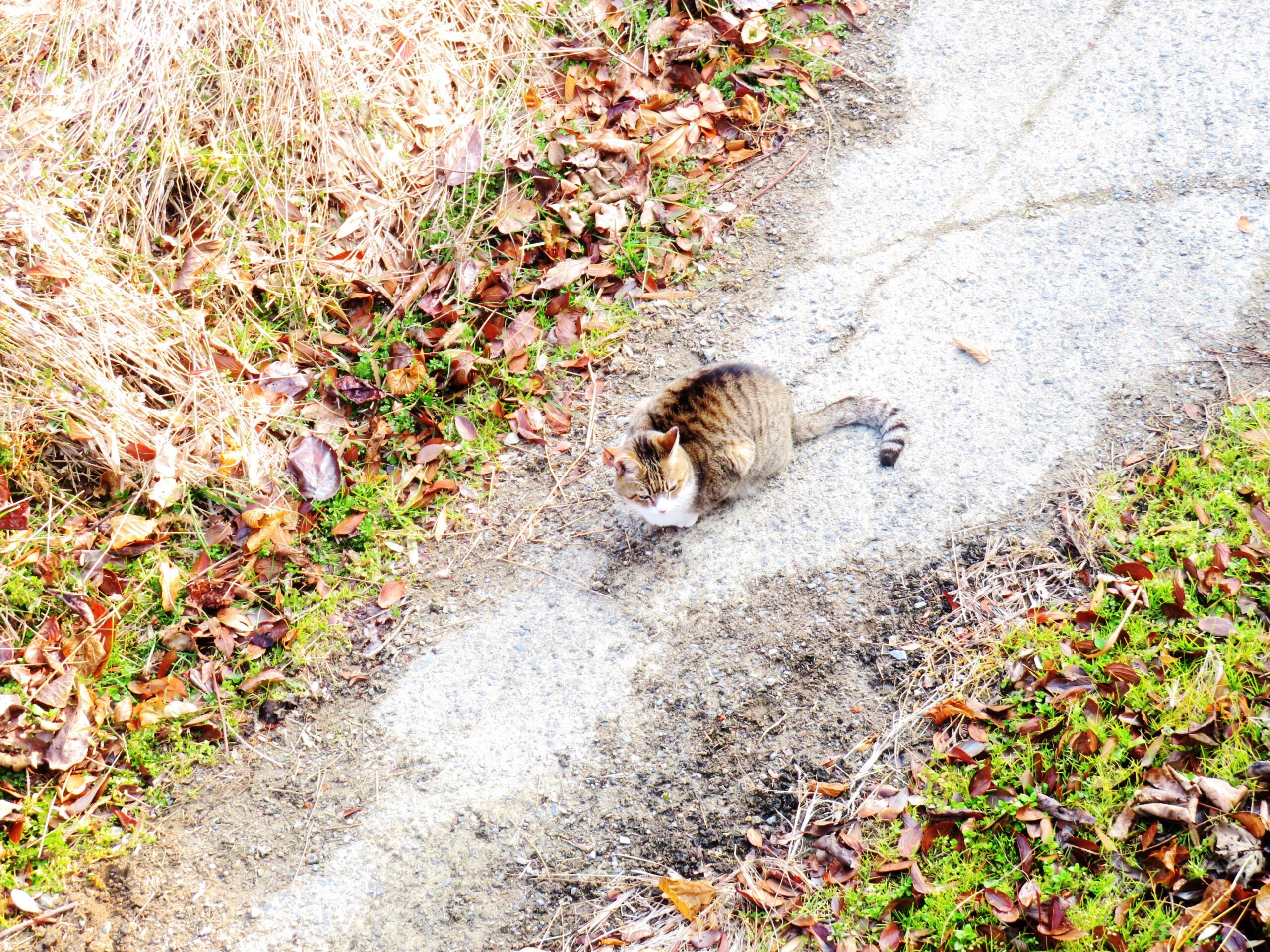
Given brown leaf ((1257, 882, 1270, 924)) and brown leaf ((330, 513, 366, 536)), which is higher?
brown leaf ((330, 513, 366, 536))

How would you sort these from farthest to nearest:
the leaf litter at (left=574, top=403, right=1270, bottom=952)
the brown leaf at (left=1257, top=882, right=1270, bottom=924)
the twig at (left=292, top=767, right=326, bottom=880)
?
the twig at (left=292, top=767, right=326, bottom=880)
the leaf litter at (left=574, top=403, right=1270, bottom=952)
the brown leaf at (left=1257, top=882, right=1270, bottom=924)

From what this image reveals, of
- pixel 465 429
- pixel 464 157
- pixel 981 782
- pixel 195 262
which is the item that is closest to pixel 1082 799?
pixel 981 782

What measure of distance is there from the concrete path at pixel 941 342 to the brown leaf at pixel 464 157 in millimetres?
1462

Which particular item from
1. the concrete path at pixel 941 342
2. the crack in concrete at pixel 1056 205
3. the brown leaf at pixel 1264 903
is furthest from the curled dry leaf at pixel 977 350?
the brown leaf at pixel 1264 903

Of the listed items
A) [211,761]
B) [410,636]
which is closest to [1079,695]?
[410,636]

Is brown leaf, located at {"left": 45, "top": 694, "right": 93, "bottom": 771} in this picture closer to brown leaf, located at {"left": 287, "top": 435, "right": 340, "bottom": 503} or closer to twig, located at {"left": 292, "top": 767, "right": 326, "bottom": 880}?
twig, located at {"left": 292, "top": 767, "right": 326, "bottom": 880}

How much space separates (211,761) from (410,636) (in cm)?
80

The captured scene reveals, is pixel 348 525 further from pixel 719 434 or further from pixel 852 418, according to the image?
pixel 852 418

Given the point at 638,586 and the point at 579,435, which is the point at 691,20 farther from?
the point at 638,586

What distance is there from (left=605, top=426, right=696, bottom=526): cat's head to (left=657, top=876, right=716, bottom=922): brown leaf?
4.25ft

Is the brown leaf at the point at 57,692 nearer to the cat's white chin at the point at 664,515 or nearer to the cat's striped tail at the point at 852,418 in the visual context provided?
the cat's white chin at the point at 664,515

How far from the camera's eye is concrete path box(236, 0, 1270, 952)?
2.95m

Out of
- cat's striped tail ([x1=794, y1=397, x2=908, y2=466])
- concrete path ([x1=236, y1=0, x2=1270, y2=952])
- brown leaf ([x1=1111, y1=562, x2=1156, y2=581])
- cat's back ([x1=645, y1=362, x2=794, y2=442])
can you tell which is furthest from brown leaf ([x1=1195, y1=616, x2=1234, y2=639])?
cat's back ([x1=645, y1=362, x2=794, y2=442])

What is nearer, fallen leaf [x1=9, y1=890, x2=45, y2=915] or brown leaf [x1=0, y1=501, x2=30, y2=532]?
fallen leaf [x1=9, y1=890, x2=45, y2=915]
